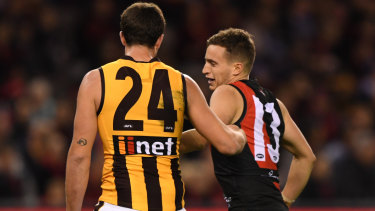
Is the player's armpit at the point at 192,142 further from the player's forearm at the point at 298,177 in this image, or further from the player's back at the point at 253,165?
the player's forearm at the point at 298,177

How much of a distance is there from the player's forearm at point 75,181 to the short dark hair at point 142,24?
68 cm

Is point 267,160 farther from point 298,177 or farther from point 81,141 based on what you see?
point 81,141

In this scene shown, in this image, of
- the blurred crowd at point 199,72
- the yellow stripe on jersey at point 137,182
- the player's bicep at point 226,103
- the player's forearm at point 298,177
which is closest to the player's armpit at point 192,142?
the player's bicep at point 226,103

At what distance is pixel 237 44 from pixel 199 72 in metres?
5.11

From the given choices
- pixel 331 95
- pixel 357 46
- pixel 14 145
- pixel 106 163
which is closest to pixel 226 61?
pixel 106 163

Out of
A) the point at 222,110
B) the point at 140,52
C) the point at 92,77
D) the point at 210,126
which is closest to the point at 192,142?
the point at 222,110

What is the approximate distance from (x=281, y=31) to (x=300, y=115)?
5.54ft

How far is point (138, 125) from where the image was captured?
12.0 feet

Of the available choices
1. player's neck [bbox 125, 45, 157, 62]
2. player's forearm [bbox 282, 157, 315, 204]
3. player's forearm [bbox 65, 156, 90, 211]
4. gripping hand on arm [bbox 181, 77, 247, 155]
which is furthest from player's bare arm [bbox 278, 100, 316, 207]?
player's forearm [bbox 65, 156, 90, 211]

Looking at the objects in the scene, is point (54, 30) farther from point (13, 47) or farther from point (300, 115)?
point (300, 115)

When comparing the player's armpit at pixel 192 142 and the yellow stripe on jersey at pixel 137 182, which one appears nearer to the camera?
the yellow stripe on jersey at pixel 137 182

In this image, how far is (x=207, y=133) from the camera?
3703 millimetres

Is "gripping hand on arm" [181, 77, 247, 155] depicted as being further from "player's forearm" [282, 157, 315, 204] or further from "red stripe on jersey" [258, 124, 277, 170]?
"player's forearm" [282, 157, 315, 204]

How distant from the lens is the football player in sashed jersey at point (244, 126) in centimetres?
403
